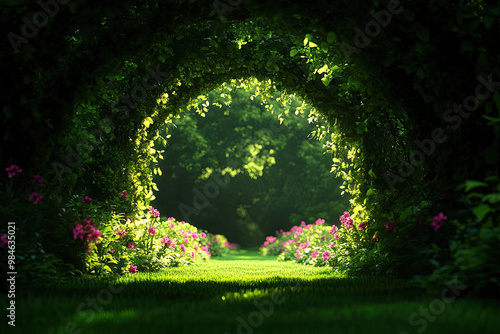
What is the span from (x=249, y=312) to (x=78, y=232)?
3.79 m

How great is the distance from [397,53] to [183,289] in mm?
3794

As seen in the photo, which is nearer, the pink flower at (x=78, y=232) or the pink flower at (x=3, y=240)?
the pink flower at (x=3, y=240)

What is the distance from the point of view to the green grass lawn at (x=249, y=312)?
10.6 ft

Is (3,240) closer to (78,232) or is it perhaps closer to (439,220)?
(78,232)

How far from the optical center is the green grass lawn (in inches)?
127

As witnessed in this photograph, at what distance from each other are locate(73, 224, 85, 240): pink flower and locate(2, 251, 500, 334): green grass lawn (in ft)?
4.76

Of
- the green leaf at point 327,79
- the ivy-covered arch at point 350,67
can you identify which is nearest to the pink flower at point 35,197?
the ivy-covered arch at point 350,67

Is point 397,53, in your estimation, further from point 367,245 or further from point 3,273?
point 3,273

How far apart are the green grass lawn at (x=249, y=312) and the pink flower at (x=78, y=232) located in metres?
1.45

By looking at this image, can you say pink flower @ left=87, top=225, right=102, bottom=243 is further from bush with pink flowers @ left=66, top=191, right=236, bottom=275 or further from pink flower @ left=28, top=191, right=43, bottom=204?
pink flower @ left=28, top=191, right=43, bottom=204

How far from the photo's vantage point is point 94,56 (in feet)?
19.7

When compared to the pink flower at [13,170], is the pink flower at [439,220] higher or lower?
lower

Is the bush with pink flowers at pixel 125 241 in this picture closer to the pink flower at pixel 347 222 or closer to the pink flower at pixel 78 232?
the pink flower at pixel 78 232

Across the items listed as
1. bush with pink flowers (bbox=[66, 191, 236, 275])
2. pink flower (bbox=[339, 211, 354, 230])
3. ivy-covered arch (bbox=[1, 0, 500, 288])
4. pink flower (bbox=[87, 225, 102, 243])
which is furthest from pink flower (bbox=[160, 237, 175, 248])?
pink flower (bbox=[87, 225, 102, 243])
